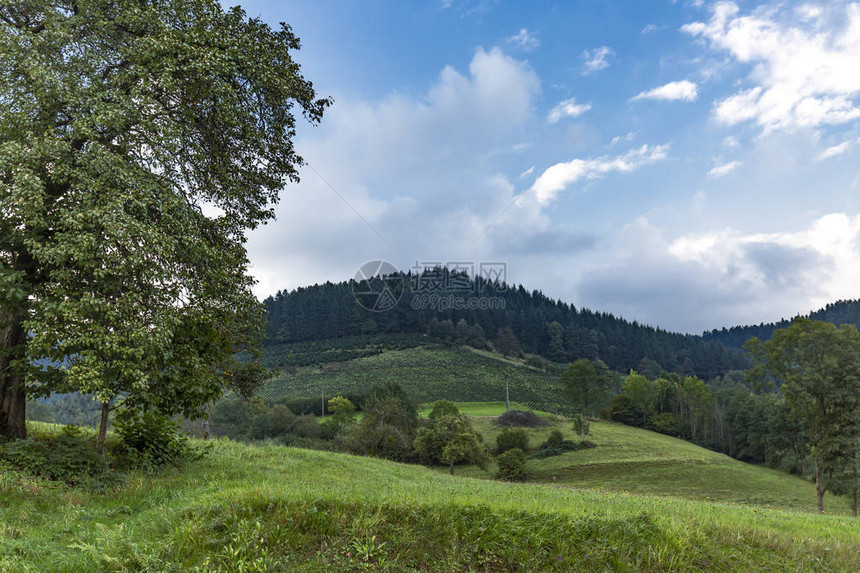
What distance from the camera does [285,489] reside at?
796cm

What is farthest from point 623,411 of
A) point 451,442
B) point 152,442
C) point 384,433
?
point 152,442

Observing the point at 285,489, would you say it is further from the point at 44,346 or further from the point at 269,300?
the point at 269,300

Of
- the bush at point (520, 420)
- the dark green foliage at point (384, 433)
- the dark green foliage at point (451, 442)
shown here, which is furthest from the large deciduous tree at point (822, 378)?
the bush at point (520, 420)

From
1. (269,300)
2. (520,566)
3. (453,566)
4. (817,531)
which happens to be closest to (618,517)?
(520,566)

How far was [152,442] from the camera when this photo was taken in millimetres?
12422

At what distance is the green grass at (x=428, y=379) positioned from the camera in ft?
311

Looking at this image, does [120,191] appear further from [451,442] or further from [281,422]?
[281,422]

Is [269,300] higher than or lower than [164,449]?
higher

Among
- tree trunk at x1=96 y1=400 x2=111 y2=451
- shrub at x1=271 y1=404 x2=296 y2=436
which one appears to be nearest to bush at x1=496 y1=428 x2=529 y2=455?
shrub at x1=271 y1=404 x2=296 y2=436

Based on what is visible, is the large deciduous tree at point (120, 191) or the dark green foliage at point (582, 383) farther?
the dark green foliage at point (582, 383)

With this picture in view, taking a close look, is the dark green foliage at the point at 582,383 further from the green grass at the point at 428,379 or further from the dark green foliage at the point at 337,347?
the dark green foliage at the point at 337,347

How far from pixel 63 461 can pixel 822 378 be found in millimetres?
40733

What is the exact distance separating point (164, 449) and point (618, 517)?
37.5 feet

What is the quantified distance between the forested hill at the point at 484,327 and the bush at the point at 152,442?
100705 millimetres
